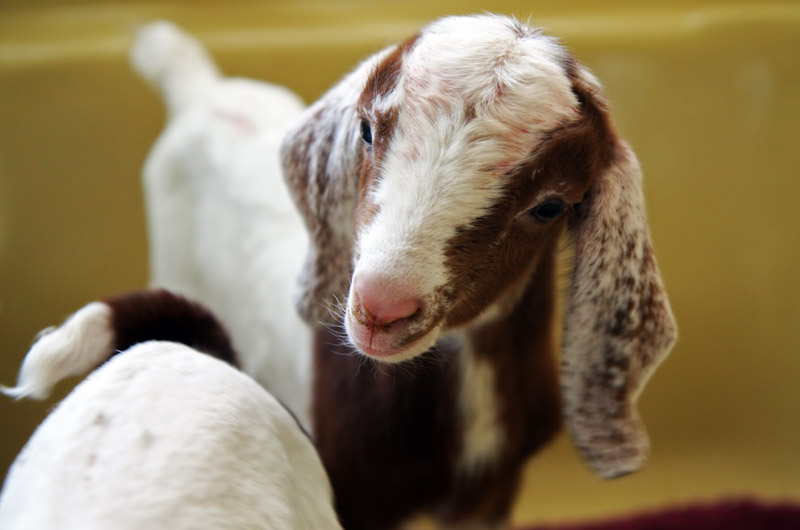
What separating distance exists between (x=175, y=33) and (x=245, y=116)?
316 millimetres

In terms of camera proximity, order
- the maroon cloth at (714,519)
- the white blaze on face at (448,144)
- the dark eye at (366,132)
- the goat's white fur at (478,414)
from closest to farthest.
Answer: the white blaze on face at (448,144)
the dark eye at (366,132)
the goat's white fur at (478,414)
the maroon cloth at (714,519)

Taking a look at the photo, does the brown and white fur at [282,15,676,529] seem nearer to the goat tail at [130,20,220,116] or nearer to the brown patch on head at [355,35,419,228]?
the brown patch on head at [355,35,419,228]

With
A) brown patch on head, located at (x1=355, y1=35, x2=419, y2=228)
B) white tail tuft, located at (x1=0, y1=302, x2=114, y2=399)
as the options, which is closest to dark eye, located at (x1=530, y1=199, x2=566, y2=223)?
brown patch on head, located at (x1=355, y1=35, x2=419, y2=228)

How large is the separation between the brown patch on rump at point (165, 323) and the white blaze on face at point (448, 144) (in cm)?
23

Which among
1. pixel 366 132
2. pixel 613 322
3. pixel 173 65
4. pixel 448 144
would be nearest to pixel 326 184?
pixel 366 132

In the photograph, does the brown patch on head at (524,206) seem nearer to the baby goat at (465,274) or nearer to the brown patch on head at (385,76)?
the baby goat at (465,274)

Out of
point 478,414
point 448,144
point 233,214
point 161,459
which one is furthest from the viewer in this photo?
point 233,214

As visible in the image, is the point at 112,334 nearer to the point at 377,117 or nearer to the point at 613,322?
the point at 377,117

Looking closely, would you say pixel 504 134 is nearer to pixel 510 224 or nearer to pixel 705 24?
pixel 510 224

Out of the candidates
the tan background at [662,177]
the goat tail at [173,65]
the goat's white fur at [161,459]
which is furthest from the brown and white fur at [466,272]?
the tan background at [662,177]

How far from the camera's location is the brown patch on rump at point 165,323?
2.58 ft

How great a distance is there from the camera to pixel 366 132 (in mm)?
783

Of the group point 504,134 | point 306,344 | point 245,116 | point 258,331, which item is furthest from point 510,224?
point 245,116

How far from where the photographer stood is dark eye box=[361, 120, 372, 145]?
0.78m
